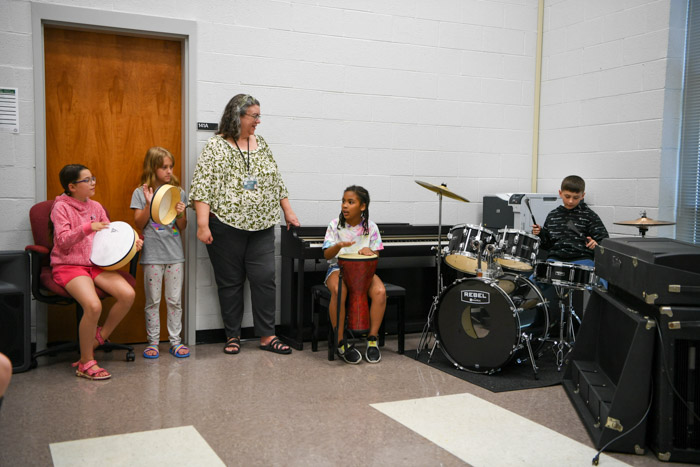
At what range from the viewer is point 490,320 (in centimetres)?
355

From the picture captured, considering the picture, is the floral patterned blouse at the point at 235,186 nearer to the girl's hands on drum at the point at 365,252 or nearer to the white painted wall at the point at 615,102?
the girl's hands on drum at the point at 365,252

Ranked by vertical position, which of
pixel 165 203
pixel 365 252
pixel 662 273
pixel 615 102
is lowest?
pixel 365 252

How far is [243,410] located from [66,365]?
1.36 metres

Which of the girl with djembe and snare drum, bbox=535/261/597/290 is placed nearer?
snare drum, bbox=535/261/597/290

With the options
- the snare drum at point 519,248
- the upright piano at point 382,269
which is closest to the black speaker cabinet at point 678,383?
the snare drum at point 519,248

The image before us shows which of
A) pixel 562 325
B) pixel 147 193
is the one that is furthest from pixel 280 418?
pixel 562 325

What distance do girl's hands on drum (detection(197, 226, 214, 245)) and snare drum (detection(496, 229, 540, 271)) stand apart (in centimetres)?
174

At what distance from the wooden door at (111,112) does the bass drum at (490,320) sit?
2054 millimetres

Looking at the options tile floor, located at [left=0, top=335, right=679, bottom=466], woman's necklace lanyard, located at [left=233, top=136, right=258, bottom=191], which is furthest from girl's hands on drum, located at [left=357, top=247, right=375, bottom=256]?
woman's necklace lanyard, located at [left=233, top=136, right=258, bottom=191]

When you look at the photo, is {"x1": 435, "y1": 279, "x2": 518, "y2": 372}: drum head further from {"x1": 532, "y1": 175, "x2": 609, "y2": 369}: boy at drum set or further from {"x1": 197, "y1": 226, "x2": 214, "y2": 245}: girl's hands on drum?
{"x1": 197, "y1": 226, "x2": 214, "y2": 245}: girl's hands on drum

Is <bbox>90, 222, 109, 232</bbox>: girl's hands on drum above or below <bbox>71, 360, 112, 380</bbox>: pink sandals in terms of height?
above

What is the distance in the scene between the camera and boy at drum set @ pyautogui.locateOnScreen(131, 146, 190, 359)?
155 inches

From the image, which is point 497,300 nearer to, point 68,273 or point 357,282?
point 357,282

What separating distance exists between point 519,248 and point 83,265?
8.07 ft
